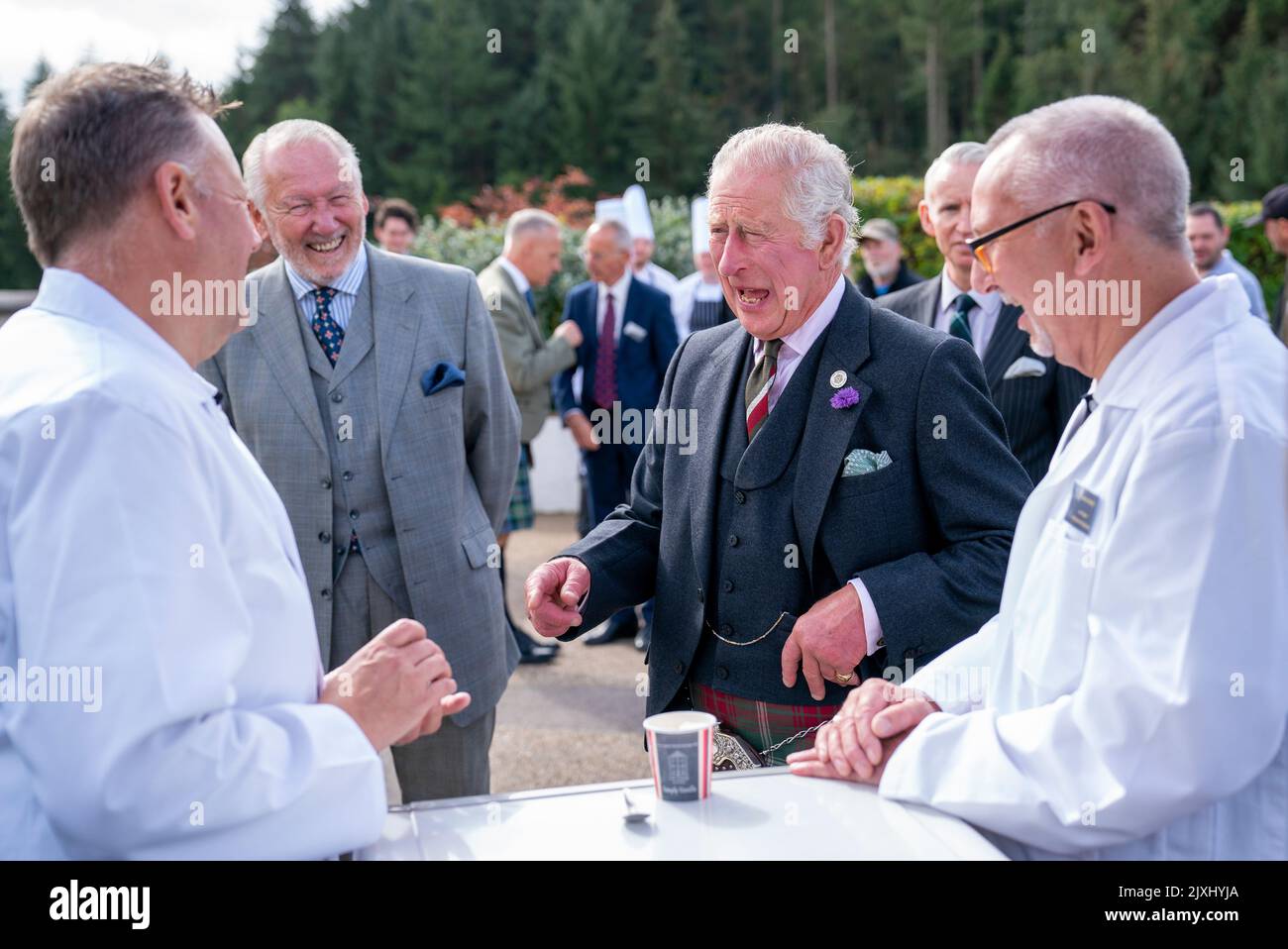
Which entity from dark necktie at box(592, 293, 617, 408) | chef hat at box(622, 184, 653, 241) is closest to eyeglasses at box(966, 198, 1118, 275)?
dark necktie at box(592, 293, 617, 408)

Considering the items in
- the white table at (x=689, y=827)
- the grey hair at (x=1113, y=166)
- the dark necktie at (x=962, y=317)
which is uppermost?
the grey hair at (x=1113, y=166)

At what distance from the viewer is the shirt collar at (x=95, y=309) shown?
165 centimetres

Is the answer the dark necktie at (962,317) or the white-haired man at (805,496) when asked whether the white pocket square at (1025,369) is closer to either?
the dark necktie at (962,317)

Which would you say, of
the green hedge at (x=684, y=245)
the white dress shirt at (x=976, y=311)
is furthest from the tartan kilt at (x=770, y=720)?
the green hedge at (x=684, y=245)

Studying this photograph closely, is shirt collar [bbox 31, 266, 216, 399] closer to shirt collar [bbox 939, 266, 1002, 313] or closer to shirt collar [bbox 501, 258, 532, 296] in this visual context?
shirt collar [bbox 939, 266, 1002, 313]

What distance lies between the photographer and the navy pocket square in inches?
136

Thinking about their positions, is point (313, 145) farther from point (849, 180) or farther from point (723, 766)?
point (723, 766)

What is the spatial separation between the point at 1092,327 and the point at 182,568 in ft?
4.32

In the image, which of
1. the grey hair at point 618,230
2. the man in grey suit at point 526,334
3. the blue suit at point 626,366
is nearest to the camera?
the man in grey suit at point 526,334

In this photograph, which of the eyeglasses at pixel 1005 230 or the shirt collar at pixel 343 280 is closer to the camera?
the eyeglasses at pixel 1005 230

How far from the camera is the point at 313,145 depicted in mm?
3375

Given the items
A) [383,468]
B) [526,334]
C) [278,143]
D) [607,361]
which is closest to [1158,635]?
[383,468]

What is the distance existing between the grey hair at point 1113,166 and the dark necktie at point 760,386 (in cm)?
106
